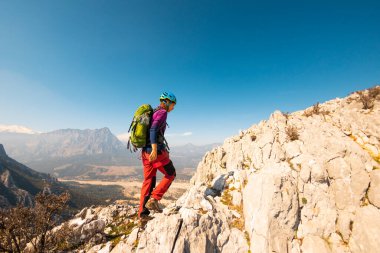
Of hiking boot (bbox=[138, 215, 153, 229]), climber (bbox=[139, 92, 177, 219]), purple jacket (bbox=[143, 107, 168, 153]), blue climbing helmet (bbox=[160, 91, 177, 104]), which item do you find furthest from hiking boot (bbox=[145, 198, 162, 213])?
blue climbing helmet (bbox=[160, 91, 177, 104])

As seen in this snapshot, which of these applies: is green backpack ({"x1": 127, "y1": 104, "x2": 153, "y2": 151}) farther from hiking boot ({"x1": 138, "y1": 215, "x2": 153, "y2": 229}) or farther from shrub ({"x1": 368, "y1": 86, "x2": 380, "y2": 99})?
shrub ({"x1": 368, "y1": 86, "x2": 380, "y2": 99})

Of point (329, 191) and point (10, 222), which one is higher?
point (329, 191)

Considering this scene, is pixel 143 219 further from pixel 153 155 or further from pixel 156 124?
pixel 156 124

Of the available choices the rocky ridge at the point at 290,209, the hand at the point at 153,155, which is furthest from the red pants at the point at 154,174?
the rocky ridge at the point at 290,209

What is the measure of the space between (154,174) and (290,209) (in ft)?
28.4

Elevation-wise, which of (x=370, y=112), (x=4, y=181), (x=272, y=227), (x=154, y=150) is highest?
(x=370, y=112)

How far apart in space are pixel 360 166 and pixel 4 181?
840 ft

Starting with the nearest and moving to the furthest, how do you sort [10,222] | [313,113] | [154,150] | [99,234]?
[154,150] < [10,222] < [99,234] < [313,113]

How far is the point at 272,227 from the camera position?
11.1 meters

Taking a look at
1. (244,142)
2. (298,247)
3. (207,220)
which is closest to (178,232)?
(207,220)

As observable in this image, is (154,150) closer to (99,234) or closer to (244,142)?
(99,234)

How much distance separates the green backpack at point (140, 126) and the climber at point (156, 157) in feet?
0.92

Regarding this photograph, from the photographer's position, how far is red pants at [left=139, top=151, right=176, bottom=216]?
10.0 m

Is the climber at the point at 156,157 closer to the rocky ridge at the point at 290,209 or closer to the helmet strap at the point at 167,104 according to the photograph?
the helmet strap at the point at 167,104
